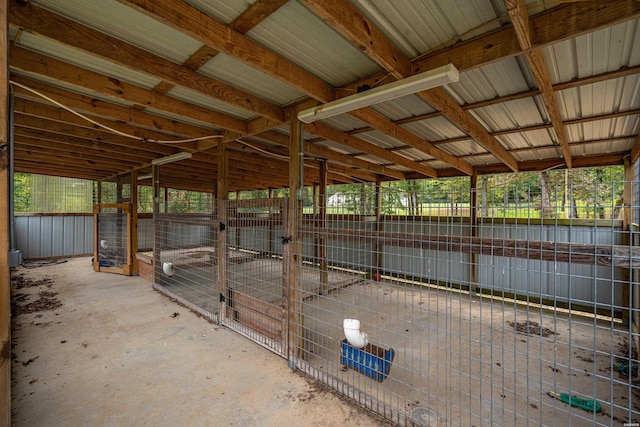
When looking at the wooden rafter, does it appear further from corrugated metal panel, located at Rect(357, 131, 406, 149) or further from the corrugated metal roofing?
corrugated metal panel, located at Rect(357, 131, 406, 149)

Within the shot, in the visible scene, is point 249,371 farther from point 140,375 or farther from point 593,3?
point 593,3

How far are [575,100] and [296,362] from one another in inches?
140

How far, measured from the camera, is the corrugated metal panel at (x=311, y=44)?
1.68 meters

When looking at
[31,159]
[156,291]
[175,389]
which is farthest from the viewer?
[31,159]

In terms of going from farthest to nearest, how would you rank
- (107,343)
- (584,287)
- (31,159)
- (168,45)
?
(31,159) → (584,287) → (107,343) → (168,45)

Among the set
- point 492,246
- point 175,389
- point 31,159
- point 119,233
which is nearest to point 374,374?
point 492,246

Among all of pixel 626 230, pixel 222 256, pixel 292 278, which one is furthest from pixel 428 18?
pixel 626 230

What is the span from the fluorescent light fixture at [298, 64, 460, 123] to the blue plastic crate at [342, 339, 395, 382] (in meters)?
2.01

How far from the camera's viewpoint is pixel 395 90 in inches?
74.7

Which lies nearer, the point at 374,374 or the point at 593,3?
the point at 593,3

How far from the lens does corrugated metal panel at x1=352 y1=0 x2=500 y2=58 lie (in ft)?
5.06

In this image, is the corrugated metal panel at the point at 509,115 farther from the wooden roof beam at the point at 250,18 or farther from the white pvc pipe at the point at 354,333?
the white pvc pipe at the point at 354,333

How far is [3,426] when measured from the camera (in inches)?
42.2

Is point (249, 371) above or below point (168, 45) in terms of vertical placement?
below
